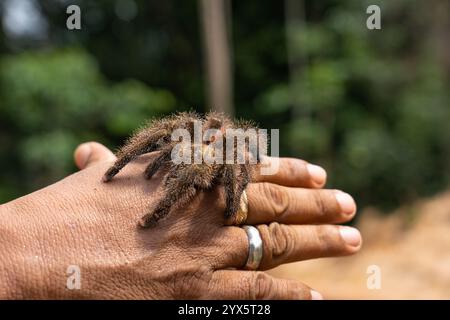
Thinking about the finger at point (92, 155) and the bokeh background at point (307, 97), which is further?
the bokeh background at point (307, 97)

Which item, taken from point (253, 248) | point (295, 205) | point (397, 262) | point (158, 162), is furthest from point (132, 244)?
point (397, 262)

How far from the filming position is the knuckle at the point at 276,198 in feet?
9.36

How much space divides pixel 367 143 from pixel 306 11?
Result: 732 centimetres

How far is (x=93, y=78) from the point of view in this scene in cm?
1159

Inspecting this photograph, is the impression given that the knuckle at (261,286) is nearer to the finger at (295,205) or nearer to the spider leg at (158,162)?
the finger at (295,205)

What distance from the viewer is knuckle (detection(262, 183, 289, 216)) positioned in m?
2.85

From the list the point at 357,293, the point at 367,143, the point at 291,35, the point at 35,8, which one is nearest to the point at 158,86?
the point at 35,8

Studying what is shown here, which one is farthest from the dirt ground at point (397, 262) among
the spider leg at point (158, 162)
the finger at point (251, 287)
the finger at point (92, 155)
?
the spider leg at point (158, 162)

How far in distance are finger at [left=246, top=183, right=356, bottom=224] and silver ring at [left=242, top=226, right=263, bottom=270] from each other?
108mm

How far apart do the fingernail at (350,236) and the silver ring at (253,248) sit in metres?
0.57

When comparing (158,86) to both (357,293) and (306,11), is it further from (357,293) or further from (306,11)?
(357,293)

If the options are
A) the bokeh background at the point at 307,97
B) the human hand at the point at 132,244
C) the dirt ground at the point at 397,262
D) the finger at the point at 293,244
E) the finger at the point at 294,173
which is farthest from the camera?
the bokeh background at the point at 307,97

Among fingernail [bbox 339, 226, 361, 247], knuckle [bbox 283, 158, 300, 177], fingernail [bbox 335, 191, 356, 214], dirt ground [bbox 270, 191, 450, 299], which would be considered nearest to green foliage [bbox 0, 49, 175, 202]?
dirt ground [bbox 270, 191, 450, 299]

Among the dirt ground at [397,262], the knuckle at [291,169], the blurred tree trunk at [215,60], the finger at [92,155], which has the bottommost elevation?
the dirt ground at [397,262]
